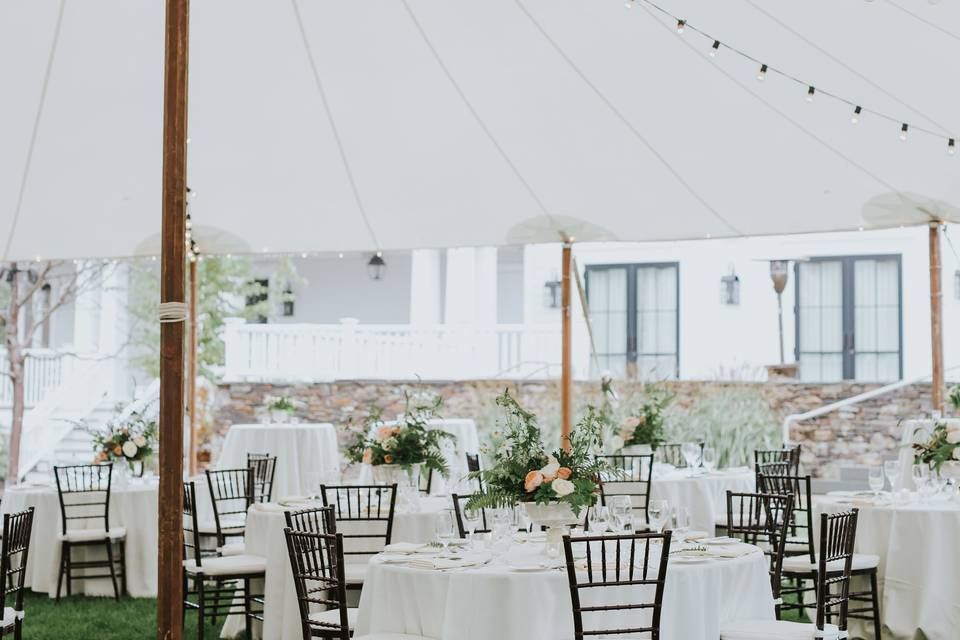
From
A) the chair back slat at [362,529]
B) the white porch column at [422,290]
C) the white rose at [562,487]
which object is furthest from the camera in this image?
the white porch column at [422,290]

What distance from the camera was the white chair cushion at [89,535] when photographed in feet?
29.0

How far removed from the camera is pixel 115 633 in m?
7.70

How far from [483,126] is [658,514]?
4.46m

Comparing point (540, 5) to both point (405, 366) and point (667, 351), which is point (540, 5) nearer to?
point (405, 366)

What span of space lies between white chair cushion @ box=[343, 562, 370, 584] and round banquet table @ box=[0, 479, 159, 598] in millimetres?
2909

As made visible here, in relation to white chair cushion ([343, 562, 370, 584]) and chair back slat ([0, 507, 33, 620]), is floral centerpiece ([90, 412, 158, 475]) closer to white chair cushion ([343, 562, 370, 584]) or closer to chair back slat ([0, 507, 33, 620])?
white chair cushion ([343, 562, 370, 584])

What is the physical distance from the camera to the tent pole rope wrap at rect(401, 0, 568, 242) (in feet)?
25.9

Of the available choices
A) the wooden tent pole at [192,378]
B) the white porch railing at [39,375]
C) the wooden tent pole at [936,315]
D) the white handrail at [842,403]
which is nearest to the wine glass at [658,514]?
the wooden tent pole at [936,315]

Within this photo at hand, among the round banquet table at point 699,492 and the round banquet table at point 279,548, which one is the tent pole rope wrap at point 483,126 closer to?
the round banquet table at point 699,492

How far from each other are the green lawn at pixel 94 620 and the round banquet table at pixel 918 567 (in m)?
4.10

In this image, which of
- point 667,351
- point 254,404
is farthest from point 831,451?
point 254,404

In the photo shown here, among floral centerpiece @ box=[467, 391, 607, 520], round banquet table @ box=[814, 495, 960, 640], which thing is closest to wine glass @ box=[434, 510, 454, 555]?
floral centerpiece @ box=[467, 391, 607, 520]

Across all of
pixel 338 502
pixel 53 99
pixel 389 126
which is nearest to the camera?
pixel 338 502

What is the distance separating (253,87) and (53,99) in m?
1.39
